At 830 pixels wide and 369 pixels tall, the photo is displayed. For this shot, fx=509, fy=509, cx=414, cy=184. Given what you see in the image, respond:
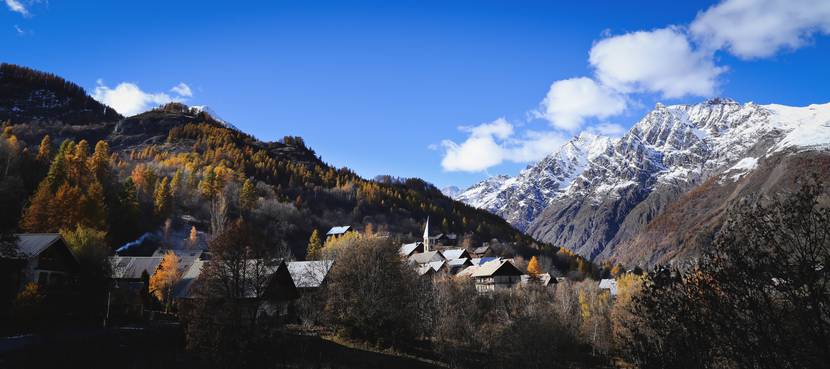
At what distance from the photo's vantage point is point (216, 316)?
30.2 metres

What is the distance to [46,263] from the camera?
4806 cm

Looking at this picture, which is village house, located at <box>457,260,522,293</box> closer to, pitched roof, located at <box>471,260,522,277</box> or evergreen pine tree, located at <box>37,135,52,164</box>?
pitched roof, located at <box>471,260,522,277</box>

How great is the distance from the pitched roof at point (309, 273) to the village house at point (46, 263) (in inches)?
939

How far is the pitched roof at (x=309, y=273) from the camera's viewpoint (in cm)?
6384

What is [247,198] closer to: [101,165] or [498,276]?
[101,165]

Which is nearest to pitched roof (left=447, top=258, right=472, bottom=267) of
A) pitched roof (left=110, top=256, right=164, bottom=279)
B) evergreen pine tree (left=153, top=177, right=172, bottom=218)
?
pitched roof (left=110, top=256, right=164, bottom=279)

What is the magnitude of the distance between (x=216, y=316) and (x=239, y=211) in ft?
421

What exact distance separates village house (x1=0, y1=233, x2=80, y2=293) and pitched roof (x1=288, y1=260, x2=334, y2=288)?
2386 centimetres

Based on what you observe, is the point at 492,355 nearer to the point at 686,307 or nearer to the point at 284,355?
the point at 284,355

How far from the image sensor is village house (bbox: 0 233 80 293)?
45.7 metres

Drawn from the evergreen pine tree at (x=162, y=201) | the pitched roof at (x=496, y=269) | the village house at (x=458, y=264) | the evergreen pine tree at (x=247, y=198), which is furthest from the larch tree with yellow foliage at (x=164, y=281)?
the evergreen pine tree at (x=247, y=198)

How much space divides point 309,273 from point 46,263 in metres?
27.3

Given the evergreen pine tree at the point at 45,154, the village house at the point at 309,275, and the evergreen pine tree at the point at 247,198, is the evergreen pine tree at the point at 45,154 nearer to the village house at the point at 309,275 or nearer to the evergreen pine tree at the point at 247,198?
the evergreen pine tree at the point at 247,198

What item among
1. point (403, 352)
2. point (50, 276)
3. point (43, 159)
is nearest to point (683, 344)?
point (403, 352)
